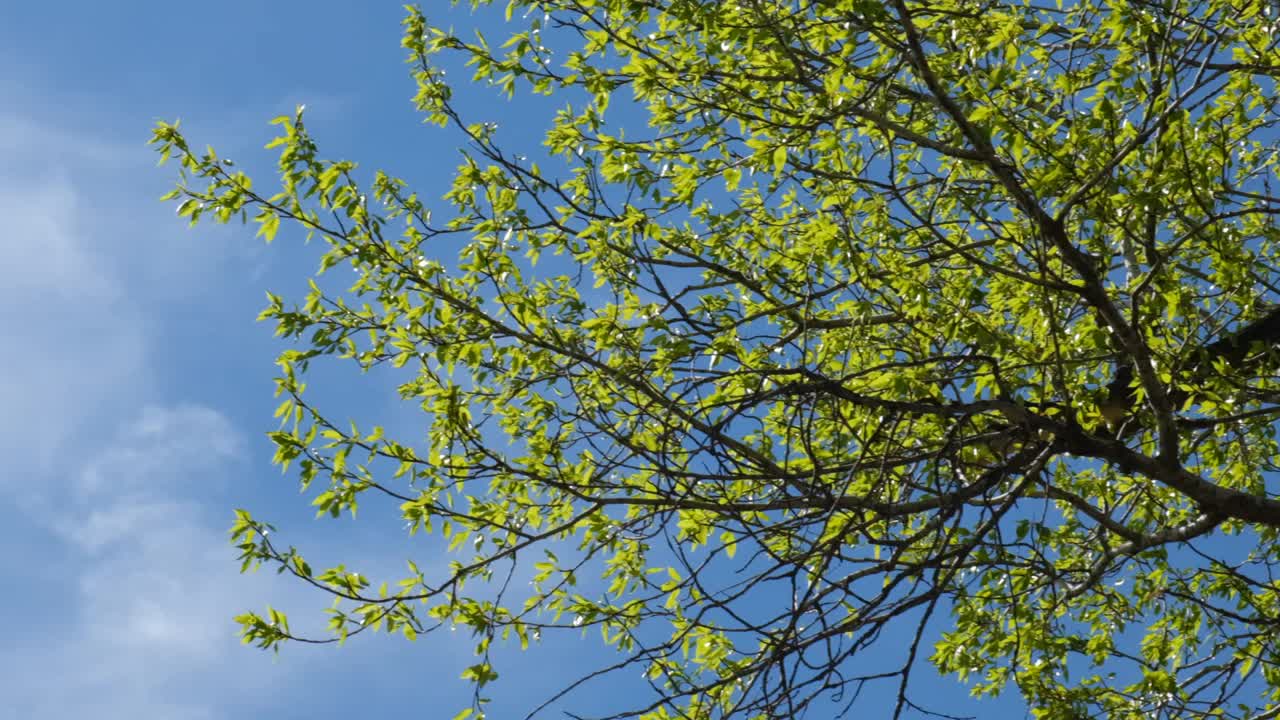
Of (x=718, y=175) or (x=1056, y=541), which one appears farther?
(x=1056, y=541)

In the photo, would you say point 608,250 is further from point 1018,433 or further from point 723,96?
point 1018,433

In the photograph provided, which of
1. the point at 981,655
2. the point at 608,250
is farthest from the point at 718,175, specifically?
the point at 981,655

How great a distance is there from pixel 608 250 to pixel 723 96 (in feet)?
4.84

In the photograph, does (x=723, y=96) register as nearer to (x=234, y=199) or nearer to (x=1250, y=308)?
(x=234, y=199)

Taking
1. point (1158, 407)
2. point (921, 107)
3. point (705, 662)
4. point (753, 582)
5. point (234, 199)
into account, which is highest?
point (921, 107)

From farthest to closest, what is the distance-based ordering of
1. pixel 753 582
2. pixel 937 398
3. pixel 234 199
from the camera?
pixel 234 199, pixel 937 398, pixel 753 582

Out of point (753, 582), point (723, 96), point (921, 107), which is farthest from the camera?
point (921, 107)

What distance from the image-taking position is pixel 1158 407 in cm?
745

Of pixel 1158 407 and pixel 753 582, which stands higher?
pixel 1158 407

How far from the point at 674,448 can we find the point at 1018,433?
2138mm

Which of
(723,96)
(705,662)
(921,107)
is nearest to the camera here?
(723,96)

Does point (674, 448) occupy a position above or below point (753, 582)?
above

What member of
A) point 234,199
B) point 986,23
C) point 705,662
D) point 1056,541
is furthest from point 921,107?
point 234,199

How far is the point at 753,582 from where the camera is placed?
239 inches
